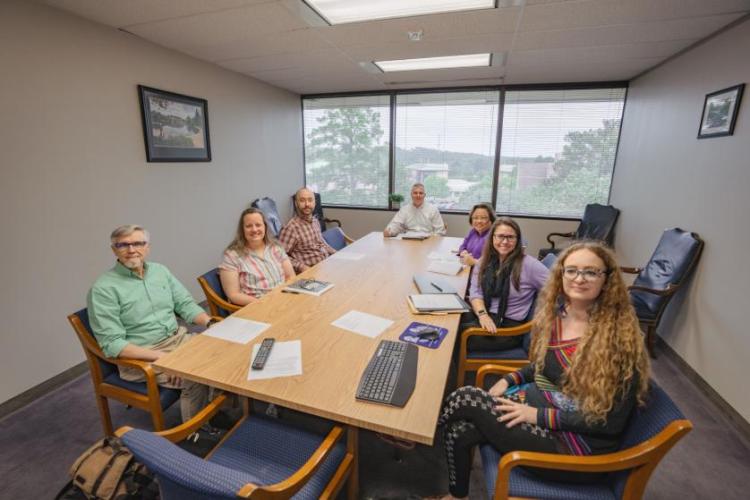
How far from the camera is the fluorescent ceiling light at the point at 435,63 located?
3.44 m

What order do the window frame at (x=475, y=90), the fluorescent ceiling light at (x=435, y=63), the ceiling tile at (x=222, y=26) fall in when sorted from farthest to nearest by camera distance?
the window frame at (x=475, y=90) < the fluorescent ceiling light at (x=435, y=63) < the ceiling tile at (x=222, y=26)

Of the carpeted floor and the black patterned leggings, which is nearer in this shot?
the black patterned leggings

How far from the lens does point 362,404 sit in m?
1.15

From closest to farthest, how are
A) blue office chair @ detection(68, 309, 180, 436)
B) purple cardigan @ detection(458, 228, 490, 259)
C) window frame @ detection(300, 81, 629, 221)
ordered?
blue office chair @ detection(68, 309, 180, 436) < purple cardigan @ detection(458, 228, 490, 259) < window frame @ detection(300, 81, 629, 221)

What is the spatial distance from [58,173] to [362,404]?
2575mm

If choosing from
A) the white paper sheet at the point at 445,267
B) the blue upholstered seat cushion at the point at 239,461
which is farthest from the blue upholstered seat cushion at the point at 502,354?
the blue upholstered seat cushion at the point at 239,461

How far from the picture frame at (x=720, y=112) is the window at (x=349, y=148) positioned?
3474 mm

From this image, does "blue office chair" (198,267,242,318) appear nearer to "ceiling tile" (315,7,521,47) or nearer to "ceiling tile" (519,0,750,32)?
"ceiling tile" (315,7,521,47)

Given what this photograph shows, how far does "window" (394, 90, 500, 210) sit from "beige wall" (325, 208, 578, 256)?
0.93ft

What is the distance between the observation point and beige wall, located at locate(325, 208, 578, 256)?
469 centimetres

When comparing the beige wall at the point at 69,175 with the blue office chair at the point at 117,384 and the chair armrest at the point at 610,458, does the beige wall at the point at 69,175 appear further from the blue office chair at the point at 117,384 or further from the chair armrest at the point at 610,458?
the chair armrest at the point at 610,458

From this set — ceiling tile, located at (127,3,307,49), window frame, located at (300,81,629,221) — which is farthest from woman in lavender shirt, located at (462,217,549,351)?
window frame, located at (300,81,629,221)

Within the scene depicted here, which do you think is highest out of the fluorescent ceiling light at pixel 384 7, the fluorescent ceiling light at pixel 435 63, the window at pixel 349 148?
the fluorescent ceiling light at pixel 435 63

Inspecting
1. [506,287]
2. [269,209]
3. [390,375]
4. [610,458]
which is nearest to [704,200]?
[506,287]
